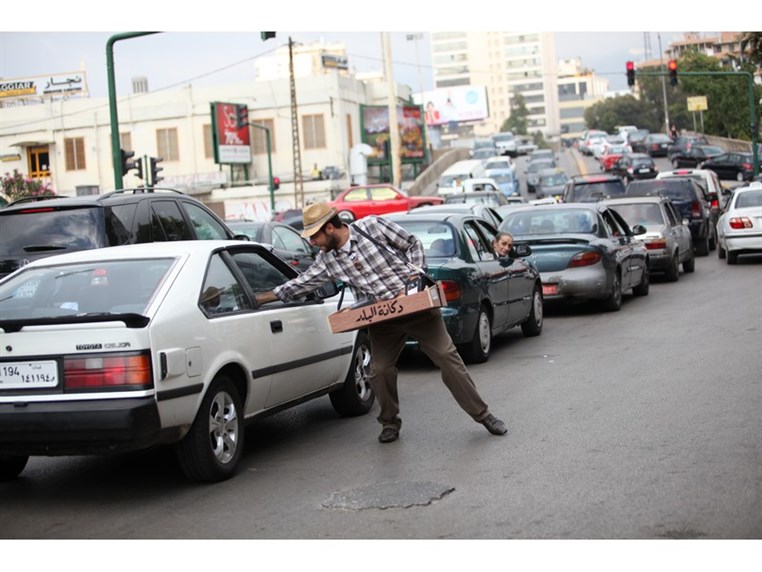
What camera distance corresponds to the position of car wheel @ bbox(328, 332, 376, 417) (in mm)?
9305

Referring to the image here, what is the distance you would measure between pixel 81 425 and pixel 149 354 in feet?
1.82

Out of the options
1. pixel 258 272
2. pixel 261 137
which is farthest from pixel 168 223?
pixel 261 137

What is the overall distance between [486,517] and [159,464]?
2865 mm

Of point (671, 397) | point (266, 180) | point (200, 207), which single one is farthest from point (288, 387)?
point (266, 180)

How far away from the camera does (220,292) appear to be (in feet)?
24.5

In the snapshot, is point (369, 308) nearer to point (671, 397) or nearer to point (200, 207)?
point (671, 397)

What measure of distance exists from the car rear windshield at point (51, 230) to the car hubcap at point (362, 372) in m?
2.97

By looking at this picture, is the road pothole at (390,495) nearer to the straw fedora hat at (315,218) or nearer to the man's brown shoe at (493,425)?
the man's brown shoe at (493,425)

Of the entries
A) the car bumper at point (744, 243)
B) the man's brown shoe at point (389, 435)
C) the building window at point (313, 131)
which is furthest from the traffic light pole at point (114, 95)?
the building window at point (313, 131)

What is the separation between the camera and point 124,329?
21.2 ft

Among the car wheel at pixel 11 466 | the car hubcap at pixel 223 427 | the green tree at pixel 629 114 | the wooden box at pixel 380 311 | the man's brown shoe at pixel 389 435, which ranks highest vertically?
the green tree at pixel 629 114

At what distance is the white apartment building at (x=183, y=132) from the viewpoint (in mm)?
66938

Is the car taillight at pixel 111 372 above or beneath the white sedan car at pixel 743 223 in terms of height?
beneath

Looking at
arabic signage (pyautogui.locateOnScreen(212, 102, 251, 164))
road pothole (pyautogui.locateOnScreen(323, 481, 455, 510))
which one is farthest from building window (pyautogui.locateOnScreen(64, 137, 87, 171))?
road pothole (pyautogui.locateOnScreen(323, 481, 455, 510))
